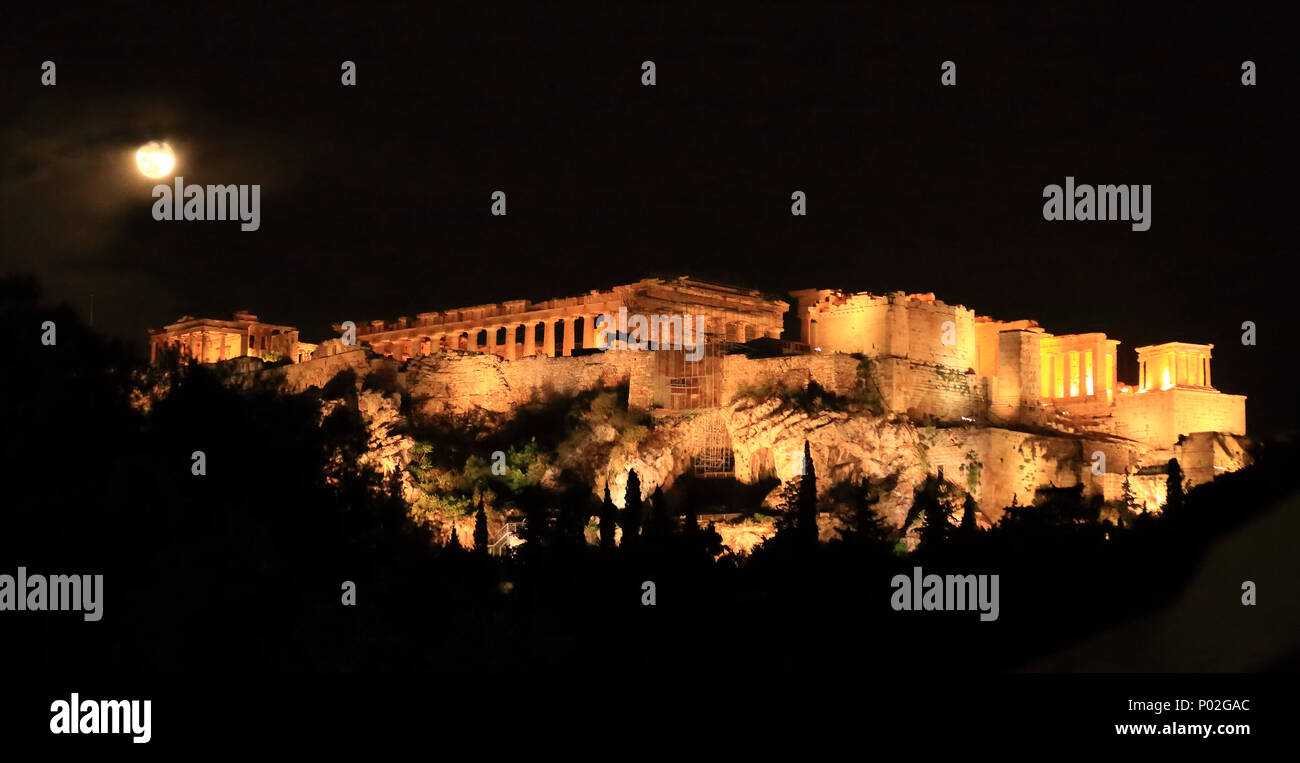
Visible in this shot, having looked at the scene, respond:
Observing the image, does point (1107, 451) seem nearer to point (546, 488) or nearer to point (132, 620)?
point (546, 488)

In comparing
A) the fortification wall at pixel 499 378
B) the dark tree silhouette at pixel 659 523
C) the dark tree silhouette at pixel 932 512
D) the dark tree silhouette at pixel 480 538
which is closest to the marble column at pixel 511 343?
the fortification wall at pixel 499 378

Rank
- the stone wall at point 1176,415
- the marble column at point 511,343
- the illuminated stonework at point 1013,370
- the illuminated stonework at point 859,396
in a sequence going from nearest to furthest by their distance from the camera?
the illuminated stonework at point 859,396 → the illuminated stonework at point 1013,370 → the stone wall at point 1176,415 → the marble column at point 511,343

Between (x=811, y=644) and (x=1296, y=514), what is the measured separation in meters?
13.6

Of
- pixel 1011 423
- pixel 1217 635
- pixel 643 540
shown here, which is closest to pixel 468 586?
pixel 643 540

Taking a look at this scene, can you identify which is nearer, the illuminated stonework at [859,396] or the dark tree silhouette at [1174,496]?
the dark tree silhouette at [1174,496]

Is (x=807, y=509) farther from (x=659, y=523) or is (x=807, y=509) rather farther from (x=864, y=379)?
(x=864, y=379)

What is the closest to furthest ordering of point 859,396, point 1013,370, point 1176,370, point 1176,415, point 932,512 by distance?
1. point 932,512
2. point 859,396
3. point 1176,415
4. point 1013,370
5. point 1176,370

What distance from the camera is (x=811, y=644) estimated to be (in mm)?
44469

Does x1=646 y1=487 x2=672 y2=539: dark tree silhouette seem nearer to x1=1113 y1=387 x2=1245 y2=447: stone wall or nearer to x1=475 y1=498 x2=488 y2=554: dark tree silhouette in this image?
x1=475 y1=498 x2=488 y2=554: dark tree silhouette

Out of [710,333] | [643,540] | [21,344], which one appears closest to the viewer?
[21,344]

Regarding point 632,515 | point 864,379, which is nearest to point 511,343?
point 864,379

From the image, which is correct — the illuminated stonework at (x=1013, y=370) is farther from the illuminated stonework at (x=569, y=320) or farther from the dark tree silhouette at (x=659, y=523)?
the dark tree silhouette at (x=659, y=523)

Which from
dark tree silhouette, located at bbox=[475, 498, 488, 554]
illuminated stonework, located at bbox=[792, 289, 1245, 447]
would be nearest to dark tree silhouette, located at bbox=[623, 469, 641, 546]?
dark tree silhouette, located at bbox=[475, 498, 488, 554]

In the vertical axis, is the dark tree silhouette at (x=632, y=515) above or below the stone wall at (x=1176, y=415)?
below
